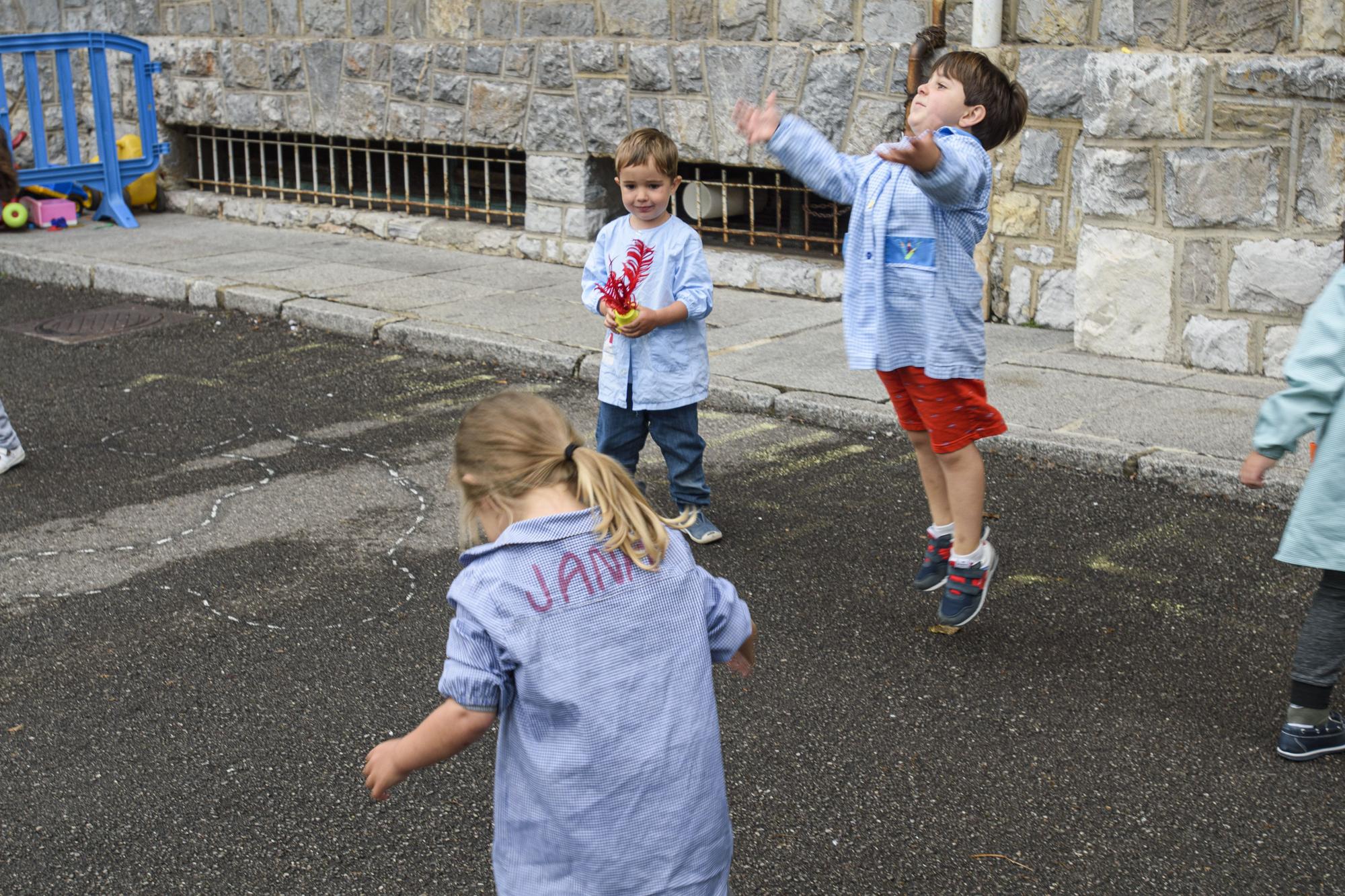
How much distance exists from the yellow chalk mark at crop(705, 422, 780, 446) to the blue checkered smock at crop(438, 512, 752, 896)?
396cm

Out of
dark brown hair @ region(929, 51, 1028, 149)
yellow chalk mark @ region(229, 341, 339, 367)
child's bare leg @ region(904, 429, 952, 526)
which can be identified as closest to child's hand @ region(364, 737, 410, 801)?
child's bare leg @ region(904, 429, 952, 526)

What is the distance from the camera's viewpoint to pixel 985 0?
23.5 feet

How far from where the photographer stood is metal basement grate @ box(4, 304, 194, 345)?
814 cm

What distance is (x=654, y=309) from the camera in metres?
4.67

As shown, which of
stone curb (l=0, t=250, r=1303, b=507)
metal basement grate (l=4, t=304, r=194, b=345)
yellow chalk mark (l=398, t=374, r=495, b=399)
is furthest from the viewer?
metal basement grate (l=4, t=304, r=194, b=345)

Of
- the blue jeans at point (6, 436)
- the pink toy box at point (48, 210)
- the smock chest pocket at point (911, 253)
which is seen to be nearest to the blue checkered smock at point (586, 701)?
the smock chest pocket at point (911, 253)

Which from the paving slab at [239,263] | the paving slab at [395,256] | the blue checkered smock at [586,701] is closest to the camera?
the blue checkered smock at [586,701]

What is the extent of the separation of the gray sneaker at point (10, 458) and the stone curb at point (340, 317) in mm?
2436

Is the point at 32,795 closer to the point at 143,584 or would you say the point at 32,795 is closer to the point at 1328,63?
the point at 143,584

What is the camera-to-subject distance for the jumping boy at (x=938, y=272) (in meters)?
3.83

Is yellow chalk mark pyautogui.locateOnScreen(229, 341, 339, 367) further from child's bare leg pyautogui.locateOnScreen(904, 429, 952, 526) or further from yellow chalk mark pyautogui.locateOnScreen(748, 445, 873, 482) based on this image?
child's bare leg pyautogui.locateOnScreen(904, 429, 952, 526)

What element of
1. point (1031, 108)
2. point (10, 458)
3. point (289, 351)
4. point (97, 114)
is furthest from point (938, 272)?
point (97, 114)

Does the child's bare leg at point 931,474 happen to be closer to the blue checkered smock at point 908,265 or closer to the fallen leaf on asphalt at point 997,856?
the blue checkered smock at point 908,265

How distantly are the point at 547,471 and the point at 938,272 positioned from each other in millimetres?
2097
